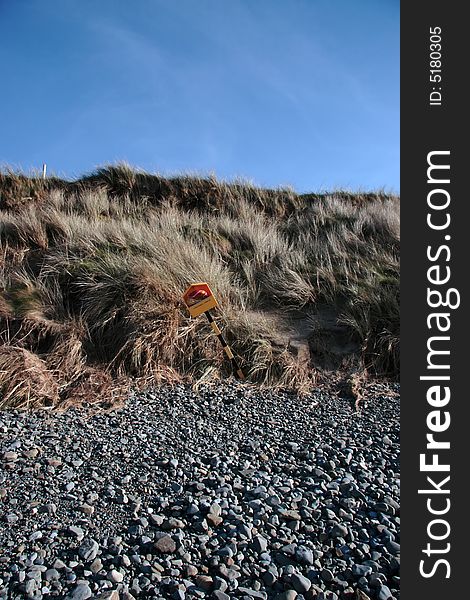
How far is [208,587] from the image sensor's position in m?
2.37

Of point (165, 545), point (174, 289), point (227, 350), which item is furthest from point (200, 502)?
point (174, 289)

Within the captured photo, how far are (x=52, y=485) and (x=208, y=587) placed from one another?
4.78ft

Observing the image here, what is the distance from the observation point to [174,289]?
233 inches

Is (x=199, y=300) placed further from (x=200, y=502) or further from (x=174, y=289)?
(x=200, y=502)

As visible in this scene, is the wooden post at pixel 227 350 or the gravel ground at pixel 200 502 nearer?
the gravel ground at pixel 200 502

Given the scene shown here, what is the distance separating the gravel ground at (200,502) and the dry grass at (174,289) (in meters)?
0.73

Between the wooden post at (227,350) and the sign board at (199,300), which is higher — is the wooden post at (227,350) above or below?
below

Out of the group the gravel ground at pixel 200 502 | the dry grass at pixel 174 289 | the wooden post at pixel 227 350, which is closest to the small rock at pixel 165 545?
the gravel ground at pixel 200 502

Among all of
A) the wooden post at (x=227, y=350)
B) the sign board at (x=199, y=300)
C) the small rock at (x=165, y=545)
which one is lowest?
the small rock at (x=165, y=545)

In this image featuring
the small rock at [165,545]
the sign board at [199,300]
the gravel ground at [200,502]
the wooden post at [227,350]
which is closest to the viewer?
the gravel ground at [200,502]

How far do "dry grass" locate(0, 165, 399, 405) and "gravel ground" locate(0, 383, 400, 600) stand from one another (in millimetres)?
728

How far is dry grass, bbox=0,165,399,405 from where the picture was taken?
529 cm

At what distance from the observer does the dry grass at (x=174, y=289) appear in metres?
5.29

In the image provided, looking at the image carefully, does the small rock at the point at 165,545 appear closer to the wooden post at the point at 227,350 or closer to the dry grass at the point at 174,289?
the dry grass at the point at 174,289
